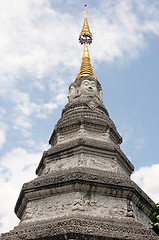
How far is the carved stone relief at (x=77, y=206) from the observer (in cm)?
963

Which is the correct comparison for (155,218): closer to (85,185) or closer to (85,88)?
(85,185)

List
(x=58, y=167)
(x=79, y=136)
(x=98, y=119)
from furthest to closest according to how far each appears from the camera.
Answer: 1. (x=98, y=119)
2. (x=79, y=136)
3. (x=58, y=167)

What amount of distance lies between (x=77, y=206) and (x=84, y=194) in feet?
1.91

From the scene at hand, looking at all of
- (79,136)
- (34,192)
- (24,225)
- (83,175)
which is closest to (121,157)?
(79,136)

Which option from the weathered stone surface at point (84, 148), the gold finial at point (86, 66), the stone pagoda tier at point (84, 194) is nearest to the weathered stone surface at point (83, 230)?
the stone pagoda tier at point (84, 194)

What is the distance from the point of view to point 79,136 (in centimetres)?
1317

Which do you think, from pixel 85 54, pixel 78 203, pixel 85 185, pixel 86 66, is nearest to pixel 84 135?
pixel 85 185

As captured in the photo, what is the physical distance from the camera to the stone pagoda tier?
861cm

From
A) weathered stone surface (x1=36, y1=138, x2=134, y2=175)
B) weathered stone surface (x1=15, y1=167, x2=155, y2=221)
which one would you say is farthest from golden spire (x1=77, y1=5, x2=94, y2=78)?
weathered stone surface (x1=15, y1=167, x2=155, y2=221)

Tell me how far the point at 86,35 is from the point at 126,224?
53.8ft

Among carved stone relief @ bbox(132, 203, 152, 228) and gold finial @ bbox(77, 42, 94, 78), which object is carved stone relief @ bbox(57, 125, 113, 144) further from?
gold finial @ bbox(77, 42, 94, 78)

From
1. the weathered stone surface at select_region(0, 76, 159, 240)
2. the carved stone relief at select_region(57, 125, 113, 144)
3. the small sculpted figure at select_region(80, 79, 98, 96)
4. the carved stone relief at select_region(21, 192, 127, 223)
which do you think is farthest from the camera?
the small sculpted figure at select_region(80, 79, 98, 96)

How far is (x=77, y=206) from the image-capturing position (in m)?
9.50

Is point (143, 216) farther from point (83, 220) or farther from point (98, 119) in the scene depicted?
point (98, 119)
